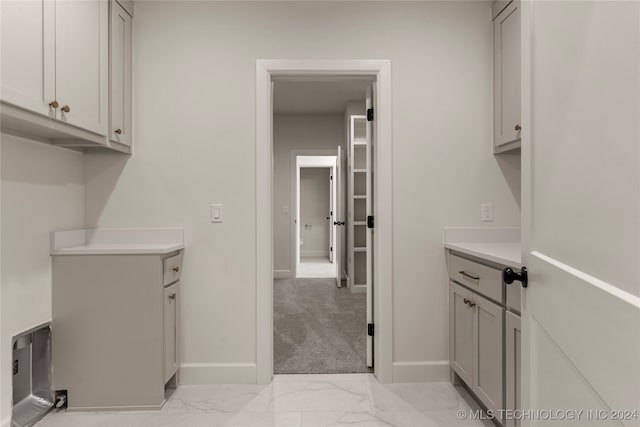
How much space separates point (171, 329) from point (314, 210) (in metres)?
6.56

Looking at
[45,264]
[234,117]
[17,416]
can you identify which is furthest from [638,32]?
[17,416]

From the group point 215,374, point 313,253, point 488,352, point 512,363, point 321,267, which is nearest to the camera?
point 512,363

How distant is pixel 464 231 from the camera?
2.31m

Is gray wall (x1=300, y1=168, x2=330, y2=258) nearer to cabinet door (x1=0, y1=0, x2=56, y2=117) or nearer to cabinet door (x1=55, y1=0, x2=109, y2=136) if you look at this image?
cabinet door (x1=55, y1=0, x2=109, y2=136)

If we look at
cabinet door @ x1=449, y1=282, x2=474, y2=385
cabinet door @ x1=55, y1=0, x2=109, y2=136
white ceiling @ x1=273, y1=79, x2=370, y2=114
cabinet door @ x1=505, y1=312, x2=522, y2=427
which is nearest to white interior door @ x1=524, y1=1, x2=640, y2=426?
cabinet door @ x1=505, y1=312, x2=522, y2=427

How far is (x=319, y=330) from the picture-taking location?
321 centimetres

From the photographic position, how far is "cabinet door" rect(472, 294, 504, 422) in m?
1.65

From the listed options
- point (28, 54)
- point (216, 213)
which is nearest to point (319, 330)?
point (216, 213)

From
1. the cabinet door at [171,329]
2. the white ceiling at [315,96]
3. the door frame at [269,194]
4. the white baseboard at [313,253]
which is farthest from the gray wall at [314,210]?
the cabinet door at [171,329]

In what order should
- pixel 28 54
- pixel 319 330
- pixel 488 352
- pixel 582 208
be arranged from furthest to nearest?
pixel 319 330, pixel 488 352, pixel 28 54, pixel 582 208

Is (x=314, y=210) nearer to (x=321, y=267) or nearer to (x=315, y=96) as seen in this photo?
(x=321, y=267)

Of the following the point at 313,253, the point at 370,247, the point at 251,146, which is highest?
the point at 251,146

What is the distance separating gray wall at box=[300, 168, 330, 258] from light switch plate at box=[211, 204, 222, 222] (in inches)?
246

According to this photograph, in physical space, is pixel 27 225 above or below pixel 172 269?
above
